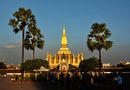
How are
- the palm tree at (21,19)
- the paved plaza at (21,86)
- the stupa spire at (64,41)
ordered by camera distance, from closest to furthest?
the paved plaza at (21,86) < the palm tree at (21,19) < the stupa spire at (64,41)

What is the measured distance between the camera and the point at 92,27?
225 feet

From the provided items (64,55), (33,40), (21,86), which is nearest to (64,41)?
(64,55)

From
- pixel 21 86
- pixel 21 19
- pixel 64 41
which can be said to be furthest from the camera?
pixel 64 41

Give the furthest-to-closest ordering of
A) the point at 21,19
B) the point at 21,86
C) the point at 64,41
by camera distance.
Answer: the point at 64,41, the point at 21,19, the point at 21,86

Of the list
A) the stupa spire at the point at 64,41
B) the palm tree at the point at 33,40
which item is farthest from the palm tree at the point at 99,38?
the stupa spire at the point at 64,41

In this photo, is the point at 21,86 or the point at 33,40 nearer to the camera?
the point at 21,86

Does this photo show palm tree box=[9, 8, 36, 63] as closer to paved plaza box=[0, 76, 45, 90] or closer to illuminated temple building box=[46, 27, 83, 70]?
paved plaza box=[0, 76, 45, 90]

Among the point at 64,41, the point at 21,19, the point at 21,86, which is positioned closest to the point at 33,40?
the point at 21,19

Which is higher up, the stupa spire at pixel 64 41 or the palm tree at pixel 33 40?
the stupa spire at pixel 64 41

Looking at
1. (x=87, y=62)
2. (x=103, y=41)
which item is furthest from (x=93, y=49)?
(x=87, y=62)

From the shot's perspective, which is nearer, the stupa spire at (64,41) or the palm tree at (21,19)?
the palm tree at (21,19)

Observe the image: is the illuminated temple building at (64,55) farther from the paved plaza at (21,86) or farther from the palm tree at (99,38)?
the paved plaza at (21,86)

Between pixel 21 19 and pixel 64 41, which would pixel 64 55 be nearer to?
pixel 64 41

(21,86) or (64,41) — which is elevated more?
(64,41)
